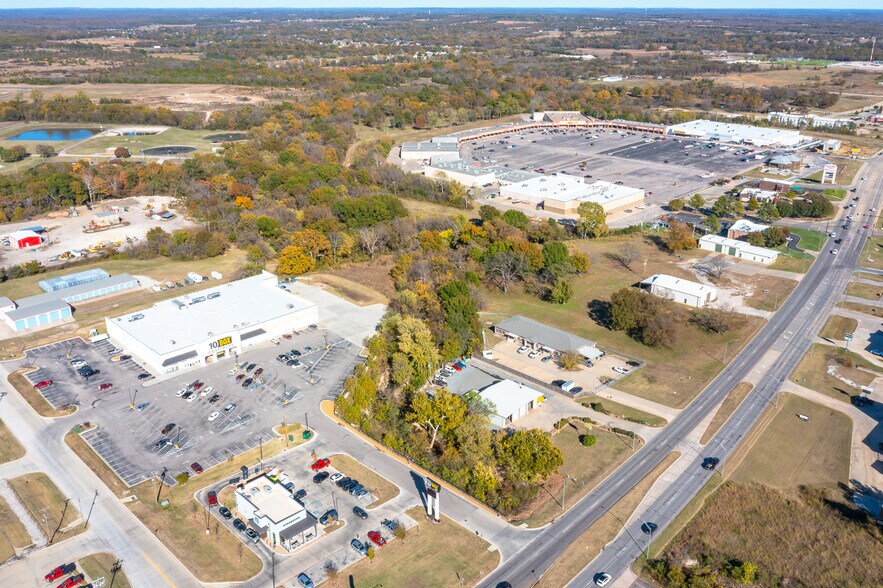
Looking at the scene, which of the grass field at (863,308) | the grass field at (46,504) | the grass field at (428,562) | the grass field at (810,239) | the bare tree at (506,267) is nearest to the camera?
the grass field at (428,562)

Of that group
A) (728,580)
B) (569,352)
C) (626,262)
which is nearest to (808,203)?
(626,262)

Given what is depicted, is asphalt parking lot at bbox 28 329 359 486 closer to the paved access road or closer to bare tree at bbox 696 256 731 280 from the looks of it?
the paved access road

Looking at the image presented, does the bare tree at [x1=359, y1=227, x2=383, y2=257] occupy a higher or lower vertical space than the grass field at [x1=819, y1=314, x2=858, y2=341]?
higher

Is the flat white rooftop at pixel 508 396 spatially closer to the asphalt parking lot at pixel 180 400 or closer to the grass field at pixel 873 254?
the asphalt parking lot at pixel 180 400

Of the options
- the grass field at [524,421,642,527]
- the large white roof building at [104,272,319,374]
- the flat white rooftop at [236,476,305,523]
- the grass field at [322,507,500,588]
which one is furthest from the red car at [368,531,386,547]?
the large white roof building at [104,272,319,374]

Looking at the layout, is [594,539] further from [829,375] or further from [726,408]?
[829,375]

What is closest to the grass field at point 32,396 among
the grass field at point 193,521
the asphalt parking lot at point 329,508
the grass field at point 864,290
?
the grass field at point 193,521
